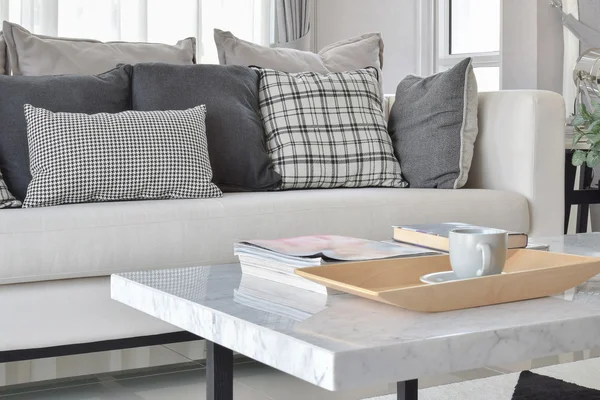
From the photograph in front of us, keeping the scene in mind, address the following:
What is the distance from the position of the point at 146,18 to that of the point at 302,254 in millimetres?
3331

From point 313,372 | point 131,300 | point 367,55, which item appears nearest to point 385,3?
point 367,55

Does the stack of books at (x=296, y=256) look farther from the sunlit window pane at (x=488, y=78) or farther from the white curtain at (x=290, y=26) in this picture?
the sunlit window pane at (x=488, y=78)

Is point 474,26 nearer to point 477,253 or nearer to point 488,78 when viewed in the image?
point 488,78

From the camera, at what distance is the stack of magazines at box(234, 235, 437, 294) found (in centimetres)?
124

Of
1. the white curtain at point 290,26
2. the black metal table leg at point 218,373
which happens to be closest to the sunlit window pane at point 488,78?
the white curtain at point 290,26

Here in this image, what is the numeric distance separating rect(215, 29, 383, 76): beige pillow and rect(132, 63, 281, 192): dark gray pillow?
0.27 metres

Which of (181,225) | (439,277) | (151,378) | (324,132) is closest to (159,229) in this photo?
(181,225)

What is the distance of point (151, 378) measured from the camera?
224 cm

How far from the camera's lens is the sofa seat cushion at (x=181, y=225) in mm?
1979

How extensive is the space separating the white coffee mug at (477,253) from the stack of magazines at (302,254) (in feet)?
0.46

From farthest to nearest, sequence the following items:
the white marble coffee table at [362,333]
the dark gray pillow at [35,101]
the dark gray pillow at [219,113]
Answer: the dark gray pillow at [219,113]
the dark gray pillow at [35,101]
the white marble coffee table at [362,333]

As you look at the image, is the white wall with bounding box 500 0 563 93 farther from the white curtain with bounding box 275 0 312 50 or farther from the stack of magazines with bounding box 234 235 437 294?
the stack of magazines with bounding box 234 235 437 294

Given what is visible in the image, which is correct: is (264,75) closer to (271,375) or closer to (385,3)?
(271,375)

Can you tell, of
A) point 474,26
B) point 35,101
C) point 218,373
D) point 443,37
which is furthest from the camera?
point 443,37
